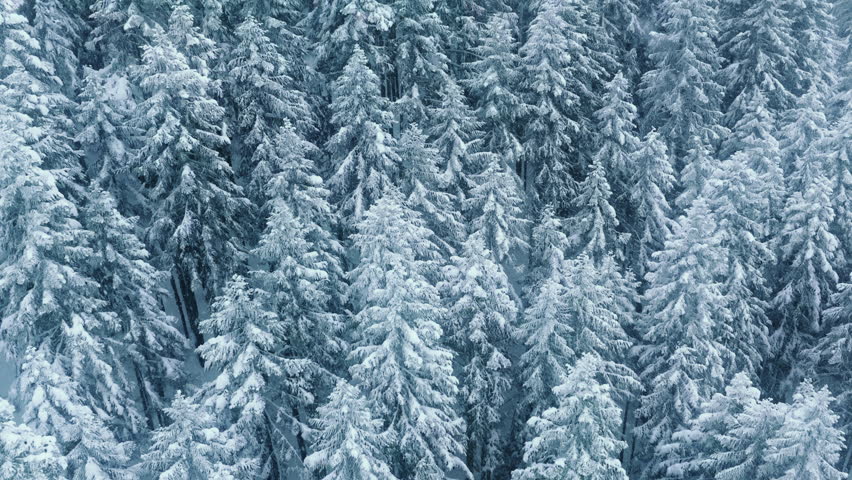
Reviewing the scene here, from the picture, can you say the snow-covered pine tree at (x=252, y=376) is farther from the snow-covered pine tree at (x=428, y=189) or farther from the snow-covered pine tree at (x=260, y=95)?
the snow-covered pine tree at (x=260, y=95)

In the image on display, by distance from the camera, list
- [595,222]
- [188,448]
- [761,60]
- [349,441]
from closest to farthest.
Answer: [188,448], [349,441], [595,222], [761,60]

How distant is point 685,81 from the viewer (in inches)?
1325

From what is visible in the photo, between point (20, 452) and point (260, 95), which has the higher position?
point (260, 95)

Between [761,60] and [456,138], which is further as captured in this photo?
[761,60]

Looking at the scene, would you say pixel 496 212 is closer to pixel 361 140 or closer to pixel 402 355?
pixel 361 140

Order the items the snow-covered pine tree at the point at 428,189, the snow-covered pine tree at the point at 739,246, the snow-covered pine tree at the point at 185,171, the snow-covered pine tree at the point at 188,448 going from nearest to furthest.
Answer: the snow-covered pine tree at the point at 188,448 < the snow-covered pine tree at the point at 185,171 < the snow-covered pine tree at the point at 739,246 < the snow-covered pine tree at the point at 428,189

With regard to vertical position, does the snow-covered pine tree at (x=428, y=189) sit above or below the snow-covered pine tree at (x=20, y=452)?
above

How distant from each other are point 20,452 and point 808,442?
2013 cm

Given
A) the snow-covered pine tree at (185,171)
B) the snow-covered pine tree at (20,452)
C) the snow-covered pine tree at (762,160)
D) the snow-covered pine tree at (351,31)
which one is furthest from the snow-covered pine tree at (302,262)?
the snow-covered pine tree at (762,160)

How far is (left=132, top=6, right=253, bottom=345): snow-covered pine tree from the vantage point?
82.4 feet

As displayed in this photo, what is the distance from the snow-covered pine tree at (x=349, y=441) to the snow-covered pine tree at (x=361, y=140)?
31.7 feet

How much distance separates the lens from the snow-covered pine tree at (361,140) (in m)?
28.0

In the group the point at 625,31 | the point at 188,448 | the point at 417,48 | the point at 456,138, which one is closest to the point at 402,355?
the point at 188,448

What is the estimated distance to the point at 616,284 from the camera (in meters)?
26.1
